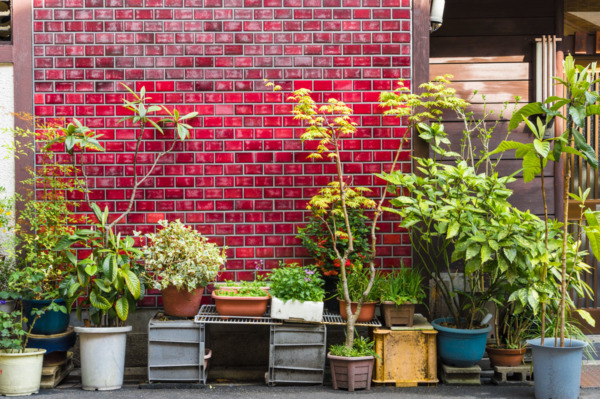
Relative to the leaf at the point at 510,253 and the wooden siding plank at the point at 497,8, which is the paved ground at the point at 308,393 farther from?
the wooden siding plank at the point at 497,8

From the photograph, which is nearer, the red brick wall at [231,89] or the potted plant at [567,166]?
the potted plant at [567,166]

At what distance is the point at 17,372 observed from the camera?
4.72 m

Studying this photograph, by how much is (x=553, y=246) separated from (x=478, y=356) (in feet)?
3.61

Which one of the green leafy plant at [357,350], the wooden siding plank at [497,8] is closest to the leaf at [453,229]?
the green leafy plant at [357,350]

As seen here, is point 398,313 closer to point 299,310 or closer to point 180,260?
point 299,310

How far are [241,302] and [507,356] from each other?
2.32 meters

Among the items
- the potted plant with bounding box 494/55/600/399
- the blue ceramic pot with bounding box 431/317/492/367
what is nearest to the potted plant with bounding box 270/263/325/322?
the blue ceramic pot with bounding box 431/317/492/367

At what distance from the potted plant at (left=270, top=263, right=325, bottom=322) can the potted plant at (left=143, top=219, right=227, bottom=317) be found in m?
0.59

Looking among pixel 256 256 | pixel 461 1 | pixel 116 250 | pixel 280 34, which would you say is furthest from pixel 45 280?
pixel 461 1

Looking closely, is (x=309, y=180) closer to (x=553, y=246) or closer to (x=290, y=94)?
(x=290, y=94)

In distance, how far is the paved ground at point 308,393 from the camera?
477cm

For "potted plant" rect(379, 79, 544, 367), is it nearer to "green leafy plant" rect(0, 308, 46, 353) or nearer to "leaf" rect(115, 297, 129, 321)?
"leaf" rect(115, 297, 129, 321)

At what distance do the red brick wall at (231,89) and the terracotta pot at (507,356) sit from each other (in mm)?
1184

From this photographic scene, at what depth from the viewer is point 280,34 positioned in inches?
225
